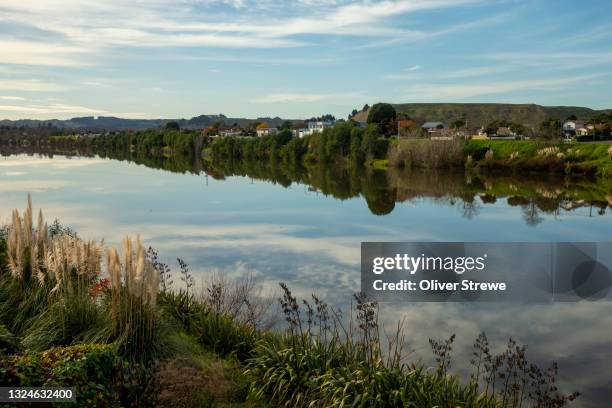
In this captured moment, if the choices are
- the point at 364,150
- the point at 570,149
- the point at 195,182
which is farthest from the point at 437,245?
the point at 364,150

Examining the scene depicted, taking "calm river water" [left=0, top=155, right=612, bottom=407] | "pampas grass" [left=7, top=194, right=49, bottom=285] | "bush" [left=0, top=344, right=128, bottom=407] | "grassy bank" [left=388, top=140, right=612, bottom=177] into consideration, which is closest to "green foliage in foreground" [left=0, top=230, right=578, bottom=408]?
"bush" [left=0, top=344, right=128, bottom=407]

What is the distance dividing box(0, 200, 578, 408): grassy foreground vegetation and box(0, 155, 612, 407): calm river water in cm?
345

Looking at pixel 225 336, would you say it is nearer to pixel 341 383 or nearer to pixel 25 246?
pixel 341 383

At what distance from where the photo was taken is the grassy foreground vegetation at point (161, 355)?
6.11 m

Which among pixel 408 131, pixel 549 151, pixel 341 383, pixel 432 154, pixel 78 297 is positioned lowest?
pixel 341 383

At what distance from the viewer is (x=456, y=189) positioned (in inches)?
1980

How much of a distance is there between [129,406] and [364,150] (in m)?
76.7

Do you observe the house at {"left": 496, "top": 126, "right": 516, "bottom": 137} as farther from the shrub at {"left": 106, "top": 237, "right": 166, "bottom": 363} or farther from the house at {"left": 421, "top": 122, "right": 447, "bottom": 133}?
the shrub at {"left": 106, "top": 237, "right": 166, "bottom": 363}

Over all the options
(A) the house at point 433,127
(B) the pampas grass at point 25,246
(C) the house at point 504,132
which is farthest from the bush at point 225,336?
(A) the house at point 433,127

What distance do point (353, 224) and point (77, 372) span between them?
26009 mm

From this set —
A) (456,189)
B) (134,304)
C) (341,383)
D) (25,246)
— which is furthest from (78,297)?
(456,189)

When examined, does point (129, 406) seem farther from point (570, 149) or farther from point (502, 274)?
point (570, 149)

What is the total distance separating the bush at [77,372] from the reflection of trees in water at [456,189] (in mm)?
30075

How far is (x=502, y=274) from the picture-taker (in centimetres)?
1878
